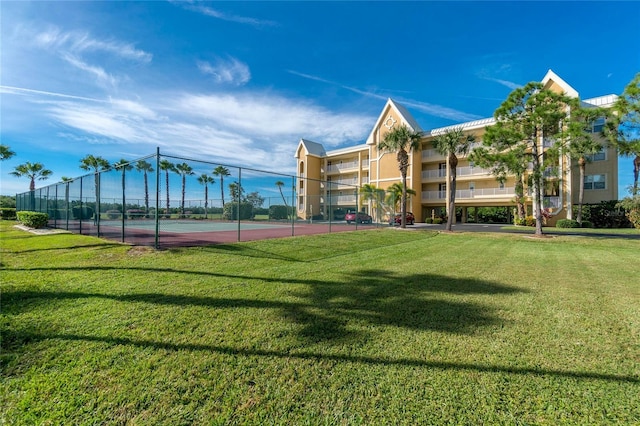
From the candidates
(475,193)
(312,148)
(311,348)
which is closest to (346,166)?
(312,148)

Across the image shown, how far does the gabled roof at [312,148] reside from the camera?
44156 mm

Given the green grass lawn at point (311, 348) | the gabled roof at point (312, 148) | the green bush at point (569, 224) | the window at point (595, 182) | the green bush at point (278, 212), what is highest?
the gabled roof at point (312, 148)

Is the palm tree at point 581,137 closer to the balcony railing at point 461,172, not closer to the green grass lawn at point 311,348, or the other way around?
the balcony railing at point 461,172

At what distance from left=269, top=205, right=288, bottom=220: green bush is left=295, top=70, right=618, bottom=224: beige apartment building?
9.39ft

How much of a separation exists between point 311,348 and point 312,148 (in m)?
43.6

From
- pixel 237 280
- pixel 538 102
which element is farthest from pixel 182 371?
pixel 538 102

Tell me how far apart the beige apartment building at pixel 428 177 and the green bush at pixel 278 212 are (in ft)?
9.39

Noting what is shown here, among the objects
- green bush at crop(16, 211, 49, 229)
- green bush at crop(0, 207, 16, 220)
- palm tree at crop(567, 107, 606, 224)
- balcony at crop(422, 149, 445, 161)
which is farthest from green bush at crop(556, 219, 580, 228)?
green bush at crop(0, 207, 16, 220)

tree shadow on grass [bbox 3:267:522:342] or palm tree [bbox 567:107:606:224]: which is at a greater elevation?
palm tree [bbox 567:107:606:224]

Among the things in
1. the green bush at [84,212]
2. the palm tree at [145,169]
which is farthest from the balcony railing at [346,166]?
the palm tree at [145,169]

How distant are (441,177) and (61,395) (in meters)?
36.2

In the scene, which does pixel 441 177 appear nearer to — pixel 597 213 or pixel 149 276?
pixel 597 213

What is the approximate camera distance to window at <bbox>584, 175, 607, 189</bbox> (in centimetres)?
2543

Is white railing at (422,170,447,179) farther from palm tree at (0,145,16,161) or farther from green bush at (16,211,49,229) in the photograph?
palm tree at (0,145,16,161)
